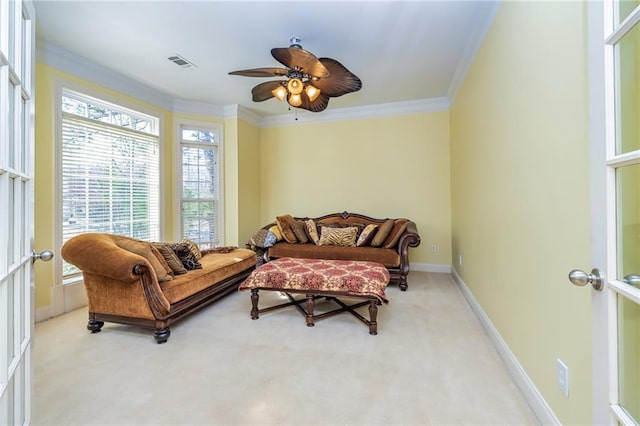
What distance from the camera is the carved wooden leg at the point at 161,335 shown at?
222 centimetres

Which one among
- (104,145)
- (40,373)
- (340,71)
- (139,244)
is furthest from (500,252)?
(104,145)

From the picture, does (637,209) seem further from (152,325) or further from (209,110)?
(209,110)

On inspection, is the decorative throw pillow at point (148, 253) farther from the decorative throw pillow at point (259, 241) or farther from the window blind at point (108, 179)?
the decorative throw pillow at point (259, 241)

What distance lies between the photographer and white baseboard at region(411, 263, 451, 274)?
4374mm

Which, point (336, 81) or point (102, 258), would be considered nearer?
point (102, 258)

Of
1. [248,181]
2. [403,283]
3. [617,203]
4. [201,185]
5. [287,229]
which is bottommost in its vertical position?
[403,283]

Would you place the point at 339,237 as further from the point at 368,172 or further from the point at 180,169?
the point at 180,169

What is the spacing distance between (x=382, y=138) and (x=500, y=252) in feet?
9.99

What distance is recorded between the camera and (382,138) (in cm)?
467

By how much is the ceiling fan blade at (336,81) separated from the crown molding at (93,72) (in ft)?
8.51

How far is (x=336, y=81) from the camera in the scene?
256 centimetres

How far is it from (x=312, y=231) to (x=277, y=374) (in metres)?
2.73

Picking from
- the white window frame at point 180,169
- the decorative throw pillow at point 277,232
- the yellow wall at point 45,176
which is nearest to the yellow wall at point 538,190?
the decorative throw pillow at point 277,232

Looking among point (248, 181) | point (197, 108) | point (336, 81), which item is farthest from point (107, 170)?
point (336, 81)
